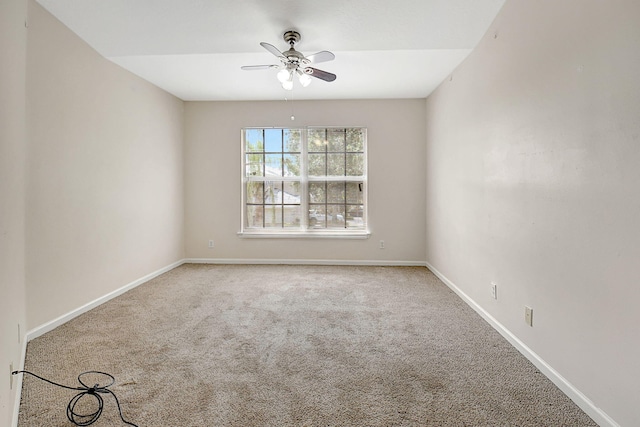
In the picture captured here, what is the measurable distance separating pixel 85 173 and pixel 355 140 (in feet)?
11.1

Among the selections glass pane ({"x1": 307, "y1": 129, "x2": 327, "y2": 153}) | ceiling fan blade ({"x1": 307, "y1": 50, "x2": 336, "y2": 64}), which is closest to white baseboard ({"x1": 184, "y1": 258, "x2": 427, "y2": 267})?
glass pane ({"x1": 307, "y1": 129, "x2": 327, "y2": 153})

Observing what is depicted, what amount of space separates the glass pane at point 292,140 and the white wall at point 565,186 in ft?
8.44

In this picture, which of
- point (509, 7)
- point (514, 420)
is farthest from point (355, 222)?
point (514, 420)

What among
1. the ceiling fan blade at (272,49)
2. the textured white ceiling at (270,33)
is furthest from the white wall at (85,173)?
the ceiling fan blade at (272,49)

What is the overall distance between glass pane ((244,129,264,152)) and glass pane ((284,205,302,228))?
1.03 metres

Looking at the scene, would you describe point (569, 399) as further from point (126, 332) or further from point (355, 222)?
point (355, 222)

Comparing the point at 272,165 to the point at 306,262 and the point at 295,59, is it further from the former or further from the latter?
the point at 295,59

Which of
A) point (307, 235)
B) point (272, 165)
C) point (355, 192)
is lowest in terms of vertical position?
point (307, 235)

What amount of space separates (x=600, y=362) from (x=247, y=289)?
295 centimetres

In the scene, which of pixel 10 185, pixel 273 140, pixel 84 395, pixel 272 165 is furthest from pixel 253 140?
pixel 84 395

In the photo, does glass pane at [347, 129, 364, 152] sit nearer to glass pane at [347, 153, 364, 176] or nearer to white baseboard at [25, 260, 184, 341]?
glass pane at [347, 153, 364, 176]

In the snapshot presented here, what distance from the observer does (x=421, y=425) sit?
1.38m

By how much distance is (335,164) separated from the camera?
468cm

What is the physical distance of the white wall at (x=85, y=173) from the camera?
7.53ft
